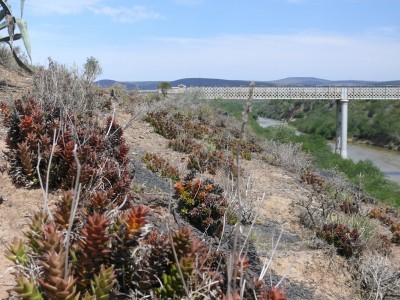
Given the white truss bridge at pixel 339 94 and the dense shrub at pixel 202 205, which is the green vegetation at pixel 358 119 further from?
the dense shrub at pixel 202 205

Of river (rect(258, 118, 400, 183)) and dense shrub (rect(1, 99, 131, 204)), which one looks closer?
dense shrub (rect(1, 99, 131, 204))

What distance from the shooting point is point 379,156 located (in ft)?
148

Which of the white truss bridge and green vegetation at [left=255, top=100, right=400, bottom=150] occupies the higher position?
the white truss bridge

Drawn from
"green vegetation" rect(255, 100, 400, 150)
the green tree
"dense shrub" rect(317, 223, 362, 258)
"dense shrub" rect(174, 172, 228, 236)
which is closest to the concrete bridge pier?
"green vegetation" rect(255, 100, 400, 150)

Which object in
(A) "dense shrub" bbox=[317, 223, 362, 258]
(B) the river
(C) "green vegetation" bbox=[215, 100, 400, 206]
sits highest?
(A) "dense shrub" bbox=[317, 223, 362, 258]

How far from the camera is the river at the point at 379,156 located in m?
Answer: 35.8

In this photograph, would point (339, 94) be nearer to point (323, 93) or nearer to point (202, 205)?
point (323, 93)

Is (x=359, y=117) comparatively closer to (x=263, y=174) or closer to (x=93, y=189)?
(x=263, y=174)

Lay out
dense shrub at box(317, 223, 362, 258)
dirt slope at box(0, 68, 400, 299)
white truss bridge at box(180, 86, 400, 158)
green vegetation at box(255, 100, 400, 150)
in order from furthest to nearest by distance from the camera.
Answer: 1. green vegetation at box(255, 100, 400, 150)
2. white truss bridge at box(180, 86, 400, 158)
3. dense shrub at box(317, 223, 362, 258)
4. dirt slope at box(0, 68, 400, 299)

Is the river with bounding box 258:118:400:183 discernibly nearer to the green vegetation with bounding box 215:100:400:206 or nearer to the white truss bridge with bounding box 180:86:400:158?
the white truss bridge with bounding box 180:86:400:158

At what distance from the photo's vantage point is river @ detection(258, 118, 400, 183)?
35812 millimetres

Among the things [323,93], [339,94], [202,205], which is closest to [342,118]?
[339,94]

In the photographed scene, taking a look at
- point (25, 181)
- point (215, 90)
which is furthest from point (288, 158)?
point (215, 90)

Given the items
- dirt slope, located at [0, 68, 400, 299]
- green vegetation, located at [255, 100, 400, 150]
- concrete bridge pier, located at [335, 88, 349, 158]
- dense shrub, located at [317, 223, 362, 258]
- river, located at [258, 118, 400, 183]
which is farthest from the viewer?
green vegetation, located at [255, 100, 400, 150]
